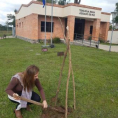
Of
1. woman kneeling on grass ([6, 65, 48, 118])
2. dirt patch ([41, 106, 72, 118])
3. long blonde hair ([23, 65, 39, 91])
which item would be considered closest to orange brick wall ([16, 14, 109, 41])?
dirt patch ([41, 106, 72, 118])

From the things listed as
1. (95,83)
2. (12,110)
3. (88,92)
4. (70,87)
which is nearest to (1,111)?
(12,110)

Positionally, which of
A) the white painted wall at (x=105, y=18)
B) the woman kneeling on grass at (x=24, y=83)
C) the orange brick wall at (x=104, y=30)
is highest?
the white painted wall at (x=105, y=18)

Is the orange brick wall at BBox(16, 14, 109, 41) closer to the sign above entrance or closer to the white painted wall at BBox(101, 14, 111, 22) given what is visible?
the white painted wall at BBox(101, 14, 111, 22)

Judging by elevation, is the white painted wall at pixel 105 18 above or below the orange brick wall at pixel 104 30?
above

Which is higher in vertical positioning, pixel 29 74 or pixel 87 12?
pixel 87 12

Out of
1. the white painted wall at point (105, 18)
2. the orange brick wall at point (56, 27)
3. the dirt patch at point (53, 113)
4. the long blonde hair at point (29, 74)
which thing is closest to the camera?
the long blonde hair at point (29, 74)

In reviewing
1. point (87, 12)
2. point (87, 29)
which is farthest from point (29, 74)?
point (87, 29)

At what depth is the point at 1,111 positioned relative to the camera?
2.71m

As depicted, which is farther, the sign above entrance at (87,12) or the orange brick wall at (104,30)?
the orange brick wall at (104,30)

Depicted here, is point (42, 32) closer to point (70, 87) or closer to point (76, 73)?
point (76, 73)

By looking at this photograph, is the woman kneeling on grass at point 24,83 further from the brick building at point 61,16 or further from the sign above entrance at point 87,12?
the sign above entrance at point 87,12

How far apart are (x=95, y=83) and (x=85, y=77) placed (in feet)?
1.70

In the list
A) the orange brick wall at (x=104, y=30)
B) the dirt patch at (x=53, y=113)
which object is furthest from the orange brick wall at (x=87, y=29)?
the dirt patch at (x=53, y=113)

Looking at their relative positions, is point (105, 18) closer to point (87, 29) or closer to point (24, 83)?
point (87, 29)
